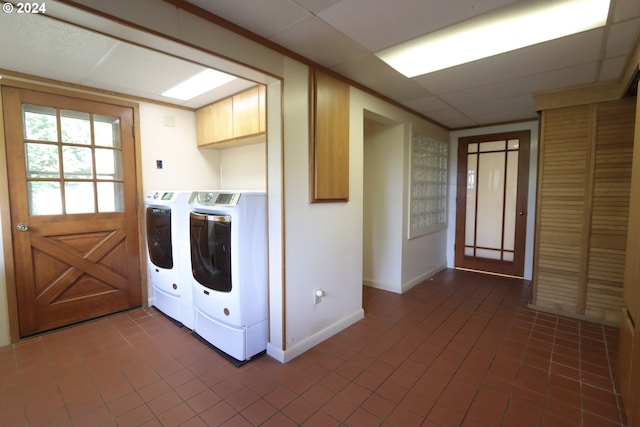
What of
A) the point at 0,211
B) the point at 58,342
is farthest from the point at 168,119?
the point at 58,342

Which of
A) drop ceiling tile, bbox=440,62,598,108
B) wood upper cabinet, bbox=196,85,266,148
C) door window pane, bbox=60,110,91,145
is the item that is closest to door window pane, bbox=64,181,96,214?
door window pane, bbox=60,110,91,145

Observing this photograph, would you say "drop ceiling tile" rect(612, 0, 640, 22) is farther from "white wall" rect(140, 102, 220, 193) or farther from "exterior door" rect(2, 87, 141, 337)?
"exterior door" rect(2, 87, 141, 337)

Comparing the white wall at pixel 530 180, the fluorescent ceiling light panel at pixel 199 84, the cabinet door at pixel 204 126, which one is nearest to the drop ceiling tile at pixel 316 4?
the fluorescent ceiling light panel at pixel 199 84

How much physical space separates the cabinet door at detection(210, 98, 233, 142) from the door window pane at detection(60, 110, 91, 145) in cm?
115

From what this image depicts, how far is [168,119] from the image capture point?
335 centimetres

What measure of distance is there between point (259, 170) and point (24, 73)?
6.95 feet

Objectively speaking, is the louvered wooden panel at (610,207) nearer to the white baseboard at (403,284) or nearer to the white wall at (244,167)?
the white baseboard at (403,284)

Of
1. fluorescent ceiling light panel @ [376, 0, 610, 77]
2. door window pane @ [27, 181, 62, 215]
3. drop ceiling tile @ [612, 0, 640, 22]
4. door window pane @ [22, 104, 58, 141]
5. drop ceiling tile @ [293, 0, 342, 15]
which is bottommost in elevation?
door window pane @ [27, 181, 62, 215]

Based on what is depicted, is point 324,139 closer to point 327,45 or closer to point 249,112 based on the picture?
point 327,45

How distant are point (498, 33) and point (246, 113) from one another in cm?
213

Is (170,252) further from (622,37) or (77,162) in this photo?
(622,37)

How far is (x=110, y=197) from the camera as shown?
9.88ft

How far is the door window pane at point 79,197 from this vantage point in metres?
2.76

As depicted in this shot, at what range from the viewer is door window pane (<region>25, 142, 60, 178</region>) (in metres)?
2.56
